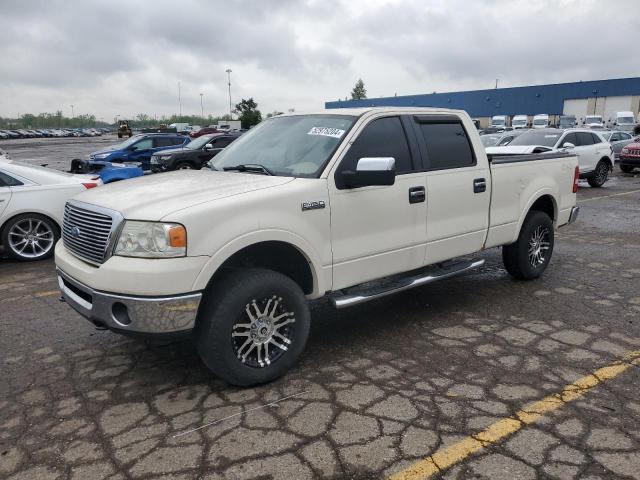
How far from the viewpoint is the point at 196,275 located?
3266 millimetres

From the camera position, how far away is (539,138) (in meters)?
14.9

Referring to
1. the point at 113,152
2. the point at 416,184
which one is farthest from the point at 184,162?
the point at 416,184

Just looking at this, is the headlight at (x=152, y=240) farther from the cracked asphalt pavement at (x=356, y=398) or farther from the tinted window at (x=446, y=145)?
the tinted window at (x=446, y=145)

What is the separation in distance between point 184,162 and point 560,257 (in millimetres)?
11859

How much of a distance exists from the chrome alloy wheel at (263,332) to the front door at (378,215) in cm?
52

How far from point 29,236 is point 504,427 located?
675 centimetres

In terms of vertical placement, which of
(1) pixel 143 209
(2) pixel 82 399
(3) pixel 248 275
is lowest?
(2) pixel 82 399

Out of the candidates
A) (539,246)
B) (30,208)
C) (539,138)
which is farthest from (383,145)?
(539,138)

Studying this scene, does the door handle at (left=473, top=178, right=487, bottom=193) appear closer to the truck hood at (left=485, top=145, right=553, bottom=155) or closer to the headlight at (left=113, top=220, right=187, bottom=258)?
the truck hood at (left=485, top=145, right=553, bottom=155)

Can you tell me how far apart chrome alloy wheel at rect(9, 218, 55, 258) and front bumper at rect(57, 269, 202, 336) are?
475 centimetres

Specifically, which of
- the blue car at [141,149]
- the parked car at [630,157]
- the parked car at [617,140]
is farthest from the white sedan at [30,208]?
the parked car at [617,140]

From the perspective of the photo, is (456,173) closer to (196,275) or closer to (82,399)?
(196,275)

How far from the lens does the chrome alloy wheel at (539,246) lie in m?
5.97

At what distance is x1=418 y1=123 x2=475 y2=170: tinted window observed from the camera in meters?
4.74
